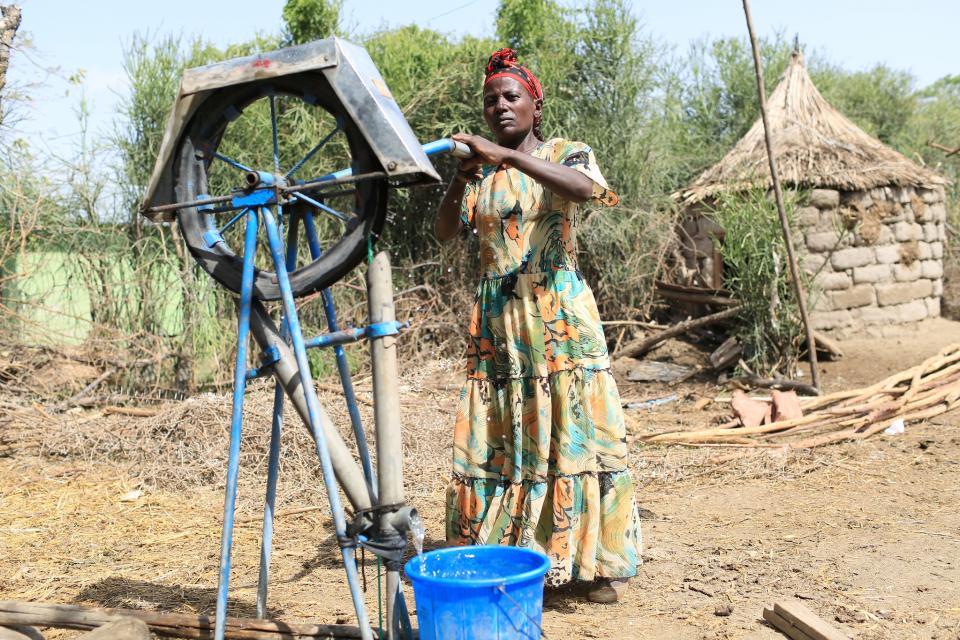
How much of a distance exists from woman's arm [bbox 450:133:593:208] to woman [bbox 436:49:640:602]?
0.14 metres

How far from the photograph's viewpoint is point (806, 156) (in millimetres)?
9797

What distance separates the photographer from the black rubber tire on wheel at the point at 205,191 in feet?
7.75

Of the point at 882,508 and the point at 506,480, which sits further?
the point at 882,508

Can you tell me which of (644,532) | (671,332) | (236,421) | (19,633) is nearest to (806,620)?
(644,532)

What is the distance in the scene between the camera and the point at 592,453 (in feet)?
10.2

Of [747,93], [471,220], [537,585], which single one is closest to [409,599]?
[537,585]

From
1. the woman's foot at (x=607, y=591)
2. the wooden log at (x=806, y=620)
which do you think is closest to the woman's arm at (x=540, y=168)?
the woman's foot at (x=607, y=591)

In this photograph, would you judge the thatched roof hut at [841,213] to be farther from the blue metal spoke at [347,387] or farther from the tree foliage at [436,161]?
the blue metal spoke at [347,387]

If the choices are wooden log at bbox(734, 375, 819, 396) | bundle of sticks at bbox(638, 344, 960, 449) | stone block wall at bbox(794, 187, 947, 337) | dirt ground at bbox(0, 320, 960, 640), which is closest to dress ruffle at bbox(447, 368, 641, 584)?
dirt ground at bbox(0, 320, 960, 640)

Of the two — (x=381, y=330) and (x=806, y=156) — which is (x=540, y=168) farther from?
(x=806, y=156)

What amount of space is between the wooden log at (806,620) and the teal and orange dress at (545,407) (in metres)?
0.51

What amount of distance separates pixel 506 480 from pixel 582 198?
1028 mm

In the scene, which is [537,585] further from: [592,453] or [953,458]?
[953,458]

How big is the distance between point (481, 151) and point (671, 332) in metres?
6.41
